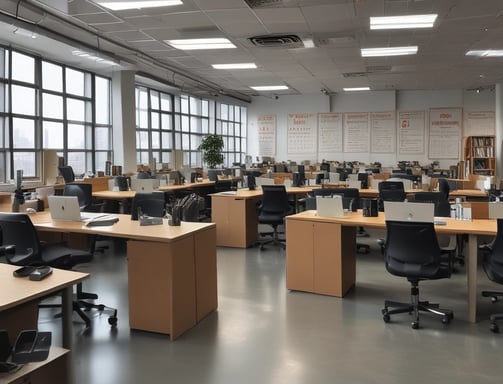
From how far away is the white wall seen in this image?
15562 mm

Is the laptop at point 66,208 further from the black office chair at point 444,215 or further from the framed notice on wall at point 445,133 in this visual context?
the framed notice on wall at point 445,133

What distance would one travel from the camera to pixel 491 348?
346 cm

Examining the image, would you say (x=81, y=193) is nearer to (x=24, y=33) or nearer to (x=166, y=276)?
(x=24, y=33)

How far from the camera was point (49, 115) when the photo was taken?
31.6ft

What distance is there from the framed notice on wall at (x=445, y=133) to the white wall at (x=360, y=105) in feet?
0.57

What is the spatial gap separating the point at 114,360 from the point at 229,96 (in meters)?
13.7

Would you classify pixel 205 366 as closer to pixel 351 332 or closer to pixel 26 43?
pixel 351 332

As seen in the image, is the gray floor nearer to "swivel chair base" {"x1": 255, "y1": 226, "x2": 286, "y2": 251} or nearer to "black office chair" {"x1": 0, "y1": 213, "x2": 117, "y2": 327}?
"black office chair" {"x1": 0, "y1": 213, "x2": 117, "y2": 327}

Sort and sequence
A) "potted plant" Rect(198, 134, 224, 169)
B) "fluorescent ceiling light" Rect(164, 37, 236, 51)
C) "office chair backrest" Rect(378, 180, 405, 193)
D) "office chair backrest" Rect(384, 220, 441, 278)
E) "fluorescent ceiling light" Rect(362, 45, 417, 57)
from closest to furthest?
"office chair backrest" Rect(384, 220, 441, 278)
"office chair backrest" Rect(378, 180, 405, 193)
"fluorescent ceiling light" Rect(164, 37, 236, 51)
"fluorescent ceiling light" Rect(362, 45, 417, 57)
"potted plant" Rect(198, 134, 224, 169)

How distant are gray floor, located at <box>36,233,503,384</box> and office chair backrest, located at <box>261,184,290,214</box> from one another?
222 centimetres

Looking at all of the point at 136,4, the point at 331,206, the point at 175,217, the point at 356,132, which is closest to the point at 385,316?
the point at 331,206

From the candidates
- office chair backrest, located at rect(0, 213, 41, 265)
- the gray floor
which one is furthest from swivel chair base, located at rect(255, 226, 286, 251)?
office chair backrest, located at rect(0, 213, 41, 265)

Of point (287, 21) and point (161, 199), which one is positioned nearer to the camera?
point (161, 199)

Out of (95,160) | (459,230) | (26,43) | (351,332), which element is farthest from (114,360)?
(95,160)
